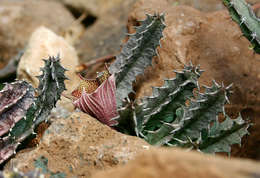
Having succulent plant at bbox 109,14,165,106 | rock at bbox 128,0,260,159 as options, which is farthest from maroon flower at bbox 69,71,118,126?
rock at bbox 128,0,260,159

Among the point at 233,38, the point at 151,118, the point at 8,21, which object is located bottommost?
the point at 151,118

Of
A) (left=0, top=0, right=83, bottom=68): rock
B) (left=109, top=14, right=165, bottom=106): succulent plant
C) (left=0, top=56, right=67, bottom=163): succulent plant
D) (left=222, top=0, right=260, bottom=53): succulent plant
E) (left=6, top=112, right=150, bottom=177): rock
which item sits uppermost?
(left=0, top=0, right=83, bottom=68): rock

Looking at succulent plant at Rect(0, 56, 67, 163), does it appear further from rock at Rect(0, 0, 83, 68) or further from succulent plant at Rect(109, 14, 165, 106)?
rock at Rect(0, 0, 83, 68)

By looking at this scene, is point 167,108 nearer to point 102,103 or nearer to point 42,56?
point 102,103

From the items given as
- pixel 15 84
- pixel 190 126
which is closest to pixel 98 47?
pixel 15 84

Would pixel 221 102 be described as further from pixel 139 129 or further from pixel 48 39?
pixel 48 39

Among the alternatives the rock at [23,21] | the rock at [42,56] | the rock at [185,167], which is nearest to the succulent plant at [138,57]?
the rock at [42,56]
